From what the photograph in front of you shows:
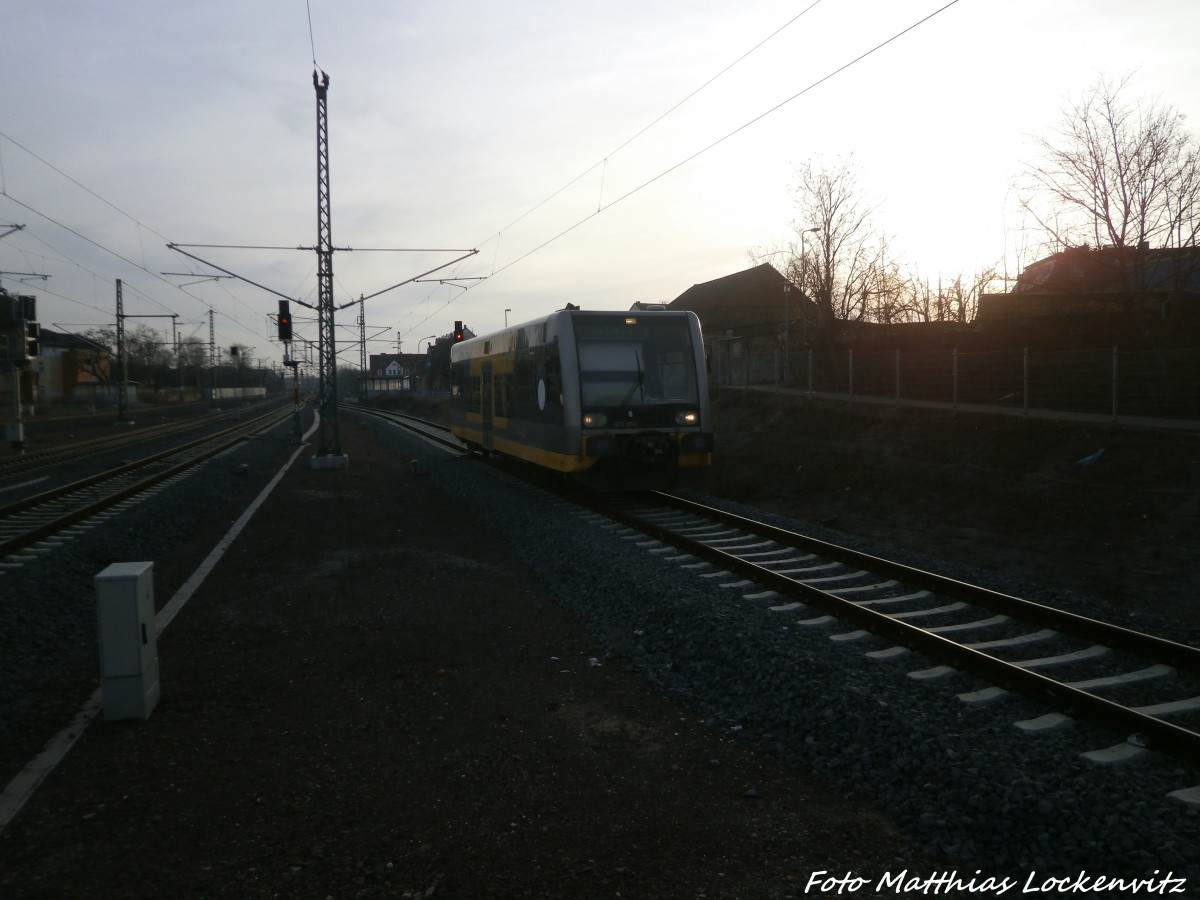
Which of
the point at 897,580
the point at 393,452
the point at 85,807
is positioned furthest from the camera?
the point at 393,452

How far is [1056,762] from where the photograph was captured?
178 inches

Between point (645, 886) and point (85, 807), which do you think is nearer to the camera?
point (645, 886)

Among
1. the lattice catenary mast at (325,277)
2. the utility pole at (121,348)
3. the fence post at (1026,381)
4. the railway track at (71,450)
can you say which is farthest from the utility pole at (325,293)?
the utility pole at (121,348)

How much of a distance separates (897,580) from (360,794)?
6.14 m

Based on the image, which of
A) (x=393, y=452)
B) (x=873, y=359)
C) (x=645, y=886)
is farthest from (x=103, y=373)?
(x=645, y=886)

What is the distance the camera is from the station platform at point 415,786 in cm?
381

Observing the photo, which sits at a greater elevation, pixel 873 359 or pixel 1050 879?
pixel 873 359

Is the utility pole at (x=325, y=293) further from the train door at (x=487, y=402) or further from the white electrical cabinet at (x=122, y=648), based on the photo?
the white electrical cabinet at (x=122, y=648)

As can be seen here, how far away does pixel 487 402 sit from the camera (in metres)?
21.4

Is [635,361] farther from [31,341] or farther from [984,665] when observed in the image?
[31,341]

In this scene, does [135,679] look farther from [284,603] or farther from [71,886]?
[284,603]

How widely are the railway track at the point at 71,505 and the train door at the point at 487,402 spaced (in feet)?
22.9

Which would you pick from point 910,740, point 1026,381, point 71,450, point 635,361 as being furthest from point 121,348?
point 910,740

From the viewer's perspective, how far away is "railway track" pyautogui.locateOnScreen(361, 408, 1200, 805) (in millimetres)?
5156
